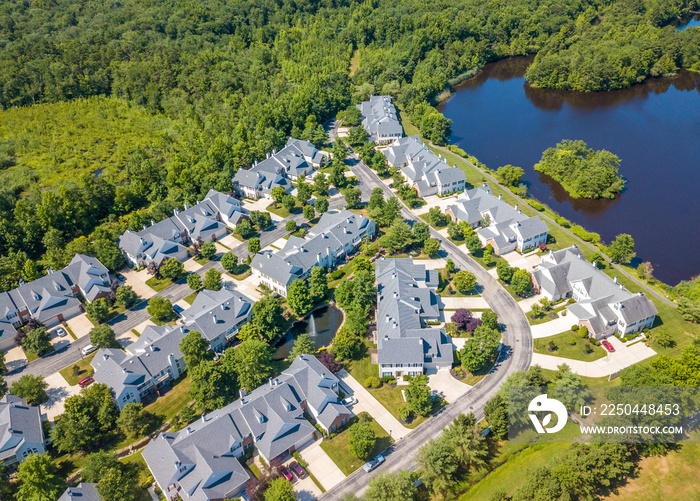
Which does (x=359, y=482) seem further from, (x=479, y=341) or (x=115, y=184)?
(x=115, y=184)

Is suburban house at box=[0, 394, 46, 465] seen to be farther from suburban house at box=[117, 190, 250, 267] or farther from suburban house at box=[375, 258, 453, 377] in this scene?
suburban house at box=[375, 258, 453, 377]

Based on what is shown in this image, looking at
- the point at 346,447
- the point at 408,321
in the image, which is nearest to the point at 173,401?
the point at 346,447

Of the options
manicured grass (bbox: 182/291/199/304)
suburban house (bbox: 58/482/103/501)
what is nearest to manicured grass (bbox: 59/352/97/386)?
manicured grass (bbox: 182/291/199/304)

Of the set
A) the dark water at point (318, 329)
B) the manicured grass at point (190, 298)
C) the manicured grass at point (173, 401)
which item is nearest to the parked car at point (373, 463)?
the dark water at point (318, 329)

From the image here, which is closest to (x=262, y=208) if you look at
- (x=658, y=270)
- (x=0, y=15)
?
(x=658, y=270)

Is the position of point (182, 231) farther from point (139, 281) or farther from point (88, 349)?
→ point (88, 349)

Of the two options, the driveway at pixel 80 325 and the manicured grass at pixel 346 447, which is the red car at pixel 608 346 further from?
the driveway at pixel 80 325
